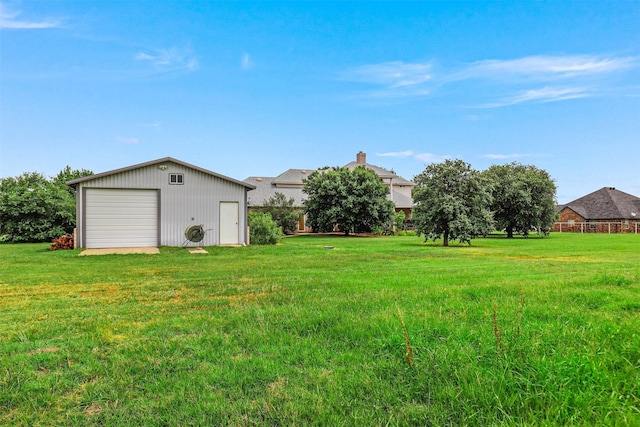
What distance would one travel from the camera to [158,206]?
57.7 feet

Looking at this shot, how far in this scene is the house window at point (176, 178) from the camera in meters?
17.8

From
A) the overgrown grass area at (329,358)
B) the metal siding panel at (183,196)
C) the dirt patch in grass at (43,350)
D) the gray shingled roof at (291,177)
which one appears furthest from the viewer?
the gray shingled roof at (291,177)

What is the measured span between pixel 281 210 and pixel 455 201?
14.8 metres

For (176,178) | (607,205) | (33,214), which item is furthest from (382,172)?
(607,205)

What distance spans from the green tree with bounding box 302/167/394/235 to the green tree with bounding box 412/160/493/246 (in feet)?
30.2

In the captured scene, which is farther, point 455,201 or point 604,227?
point 604,227

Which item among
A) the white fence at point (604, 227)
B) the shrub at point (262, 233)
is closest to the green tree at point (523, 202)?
the white fence at point (604, 227)

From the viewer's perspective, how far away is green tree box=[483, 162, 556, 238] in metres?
30.0

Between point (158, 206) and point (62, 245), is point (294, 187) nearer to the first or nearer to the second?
point (158, 206)

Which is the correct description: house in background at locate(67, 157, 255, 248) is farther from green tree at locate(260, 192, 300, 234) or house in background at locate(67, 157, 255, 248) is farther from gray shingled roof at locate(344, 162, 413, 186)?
gray shingled roof at locate(344, 162, 413, 186)

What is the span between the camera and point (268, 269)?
9.24m

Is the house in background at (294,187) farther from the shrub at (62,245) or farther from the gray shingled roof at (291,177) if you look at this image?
the shrub at (62,245)

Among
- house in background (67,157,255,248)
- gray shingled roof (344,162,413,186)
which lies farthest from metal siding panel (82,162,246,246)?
gray shingled roof (344,162,413,186)

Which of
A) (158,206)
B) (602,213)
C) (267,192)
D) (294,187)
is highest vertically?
(294,187)
